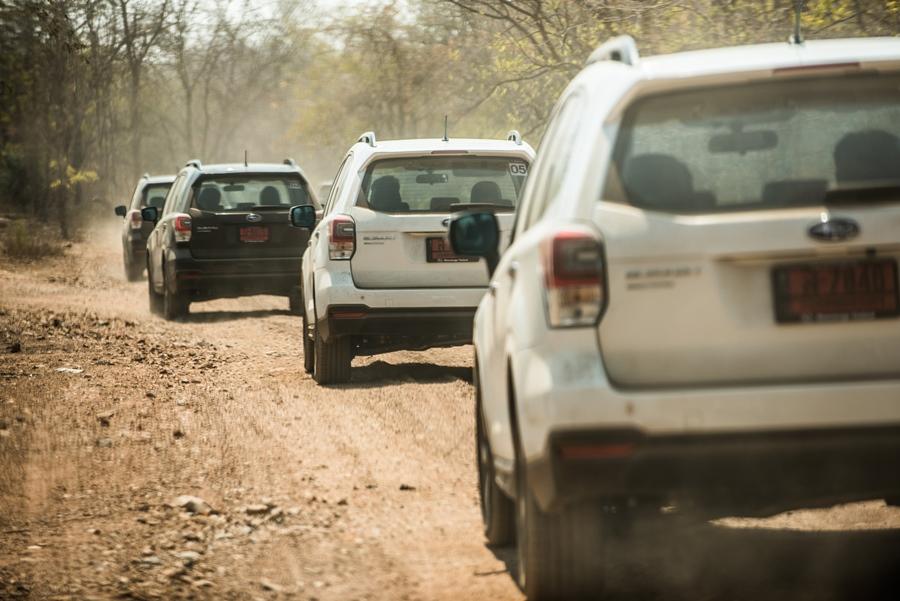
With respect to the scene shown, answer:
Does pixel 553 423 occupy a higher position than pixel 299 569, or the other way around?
pixel 553 423

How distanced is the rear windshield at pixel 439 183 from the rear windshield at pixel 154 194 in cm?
1654

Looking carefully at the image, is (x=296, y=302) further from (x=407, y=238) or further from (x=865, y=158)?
(x=865, y=158)

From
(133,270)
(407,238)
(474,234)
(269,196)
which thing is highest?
(474,234)

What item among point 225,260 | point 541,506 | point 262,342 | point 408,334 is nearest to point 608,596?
point 541,506

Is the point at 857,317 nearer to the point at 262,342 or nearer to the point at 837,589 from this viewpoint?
the point at 837,589

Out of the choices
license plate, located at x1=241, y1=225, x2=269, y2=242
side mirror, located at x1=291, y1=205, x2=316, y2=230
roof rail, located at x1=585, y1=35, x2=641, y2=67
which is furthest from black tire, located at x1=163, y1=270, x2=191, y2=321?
roof rail, located at x1=585, y1=35, x2=641, y2=67

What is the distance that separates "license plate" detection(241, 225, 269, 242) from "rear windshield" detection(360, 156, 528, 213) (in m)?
7.24

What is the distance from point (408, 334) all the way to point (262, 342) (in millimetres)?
4731

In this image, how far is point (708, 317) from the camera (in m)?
4.47

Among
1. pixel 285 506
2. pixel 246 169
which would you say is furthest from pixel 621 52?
pixel 246 169

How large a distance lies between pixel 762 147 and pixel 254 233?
13.5 metres

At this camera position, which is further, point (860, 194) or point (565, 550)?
point (565, 550)

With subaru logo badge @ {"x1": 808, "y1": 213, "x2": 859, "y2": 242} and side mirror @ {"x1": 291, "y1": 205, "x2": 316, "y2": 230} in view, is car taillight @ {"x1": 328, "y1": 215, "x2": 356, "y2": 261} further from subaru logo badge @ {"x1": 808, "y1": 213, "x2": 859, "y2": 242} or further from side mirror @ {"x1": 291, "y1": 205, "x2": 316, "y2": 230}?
subaru logo badge @ {"x1": 808, "y1": 213, "x2": 859, "y2": 242}

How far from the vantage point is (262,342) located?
15211 mm
